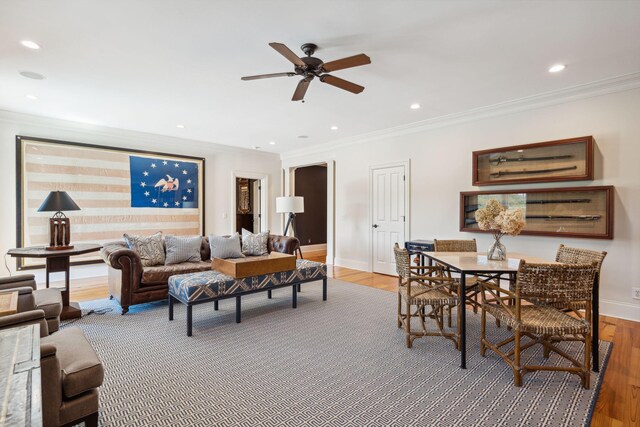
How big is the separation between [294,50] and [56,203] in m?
3.34

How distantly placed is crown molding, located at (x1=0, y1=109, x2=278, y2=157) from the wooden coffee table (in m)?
4.18

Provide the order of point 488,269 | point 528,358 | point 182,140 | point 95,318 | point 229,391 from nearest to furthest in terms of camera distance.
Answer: point 229,391 → point 488,269 → point 528,358 → point 95,318 → point 182,140

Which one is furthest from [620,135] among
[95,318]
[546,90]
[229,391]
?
[95,318]

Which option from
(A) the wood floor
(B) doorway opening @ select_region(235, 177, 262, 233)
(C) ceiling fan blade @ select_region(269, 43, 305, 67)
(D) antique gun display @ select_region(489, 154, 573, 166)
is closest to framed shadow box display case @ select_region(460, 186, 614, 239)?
(D) antique gun display @ select_region(489, 154, 573, 166)

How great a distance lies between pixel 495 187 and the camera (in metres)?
4.38

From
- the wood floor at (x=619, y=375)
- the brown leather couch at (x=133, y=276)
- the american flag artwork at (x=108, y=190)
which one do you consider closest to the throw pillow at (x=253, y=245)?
the brown leather couch at (x=133, y=276)

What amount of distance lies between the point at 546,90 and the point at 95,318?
5.90 m

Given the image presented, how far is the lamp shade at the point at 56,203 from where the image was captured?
369 centimetres

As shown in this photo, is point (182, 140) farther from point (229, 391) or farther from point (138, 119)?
point (229, 391)

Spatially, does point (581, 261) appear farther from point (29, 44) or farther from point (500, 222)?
point (29, 44)

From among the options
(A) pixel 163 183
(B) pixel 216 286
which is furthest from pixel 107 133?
(B) pixel 216 286

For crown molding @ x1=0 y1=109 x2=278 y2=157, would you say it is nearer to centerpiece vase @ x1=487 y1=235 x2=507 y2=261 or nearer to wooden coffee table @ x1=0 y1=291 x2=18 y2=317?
wooden coffee table @ x1=0 y1=291 x2=18 y2=317

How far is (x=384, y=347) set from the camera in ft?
8.95

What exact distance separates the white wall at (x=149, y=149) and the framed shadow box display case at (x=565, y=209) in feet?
17.0
